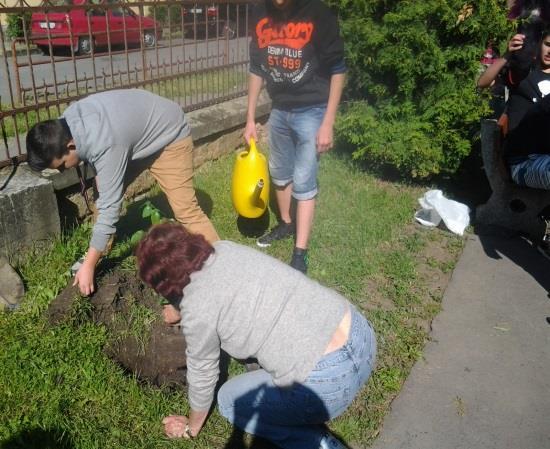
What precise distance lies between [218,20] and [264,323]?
3.75m

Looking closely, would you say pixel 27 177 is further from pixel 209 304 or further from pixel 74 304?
pixel 209 304

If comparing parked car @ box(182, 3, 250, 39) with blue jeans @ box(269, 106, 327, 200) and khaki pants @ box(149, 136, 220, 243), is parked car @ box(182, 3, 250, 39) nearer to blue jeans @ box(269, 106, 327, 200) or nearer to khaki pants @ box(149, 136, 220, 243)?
blue jeans @ box(269, 106, 327, 200)

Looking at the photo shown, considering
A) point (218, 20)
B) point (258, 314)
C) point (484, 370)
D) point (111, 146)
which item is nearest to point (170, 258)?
point (258, 314)

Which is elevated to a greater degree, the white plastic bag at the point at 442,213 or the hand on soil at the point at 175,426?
the white plastic bag at the point at 442,213

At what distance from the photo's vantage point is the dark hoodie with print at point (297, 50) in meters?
3.14

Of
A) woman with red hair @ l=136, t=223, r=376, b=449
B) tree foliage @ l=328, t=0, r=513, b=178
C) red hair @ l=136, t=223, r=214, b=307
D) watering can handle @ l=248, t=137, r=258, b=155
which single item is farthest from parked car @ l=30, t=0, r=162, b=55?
woman with red hair @ l=136, t=223, r=376, b=449

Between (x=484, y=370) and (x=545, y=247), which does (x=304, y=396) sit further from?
(x=545, y=247)

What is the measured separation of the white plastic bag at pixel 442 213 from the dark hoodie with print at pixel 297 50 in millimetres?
1579

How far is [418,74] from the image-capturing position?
469 cm

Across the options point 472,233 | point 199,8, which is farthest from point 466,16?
point 199,8

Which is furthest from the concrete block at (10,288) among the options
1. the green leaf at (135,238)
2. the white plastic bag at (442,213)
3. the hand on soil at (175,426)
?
the white plastic bag at (442,213)

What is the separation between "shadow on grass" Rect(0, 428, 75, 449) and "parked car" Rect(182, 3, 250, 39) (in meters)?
3.51

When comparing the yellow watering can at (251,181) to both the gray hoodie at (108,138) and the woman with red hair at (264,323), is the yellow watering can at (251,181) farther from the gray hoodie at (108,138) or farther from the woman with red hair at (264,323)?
the woman with red hair at (264,323)

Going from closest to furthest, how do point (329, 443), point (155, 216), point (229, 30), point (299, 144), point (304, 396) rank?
point (304, 396) → point (329, 443) → point (299, 144) → point (155, 216) → point (229, 30)
